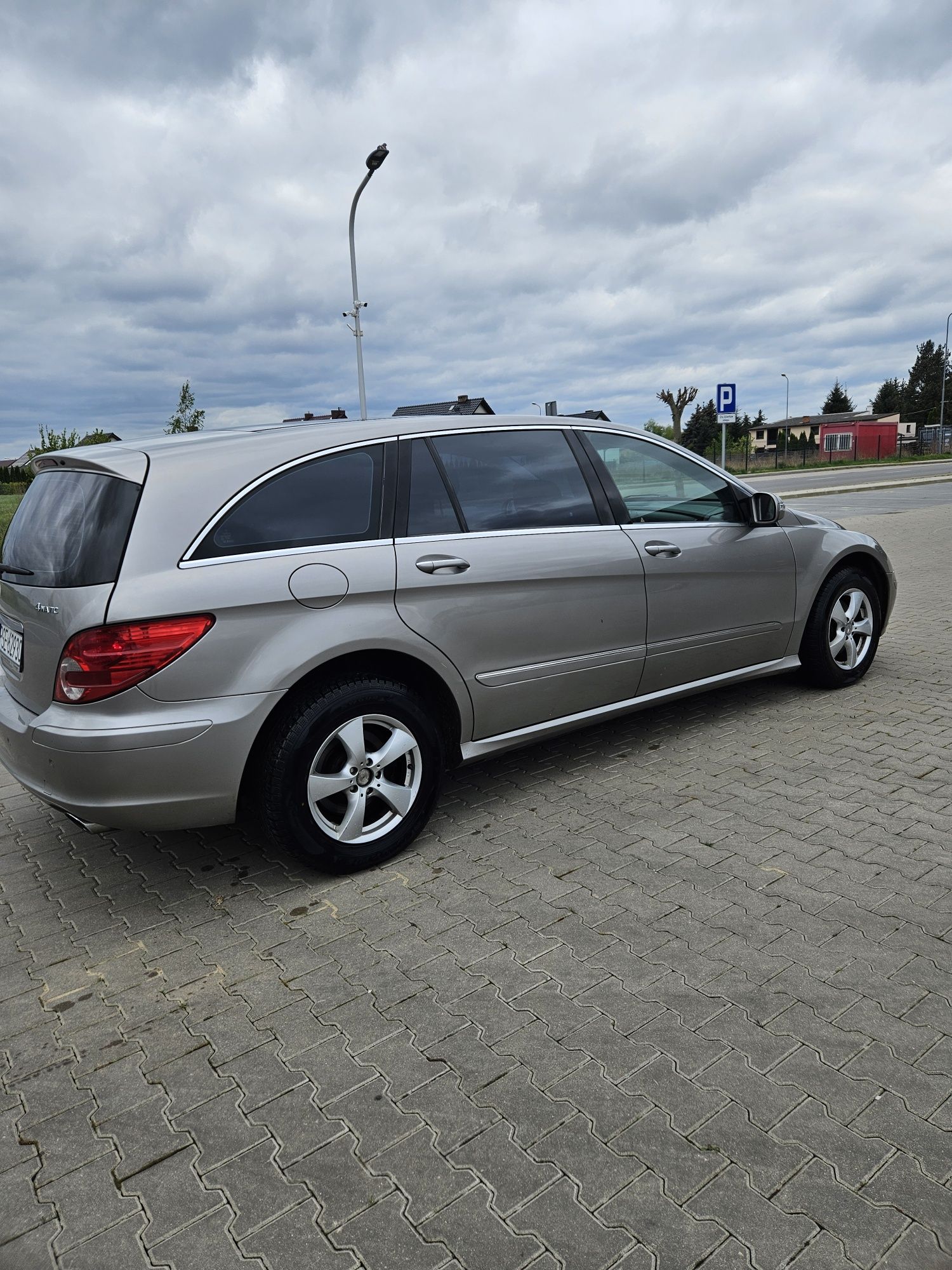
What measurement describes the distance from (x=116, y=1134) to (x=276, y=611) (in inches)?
64.4

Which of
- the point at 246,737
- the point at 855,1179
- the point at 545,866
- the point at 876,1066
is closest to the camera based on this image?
the point at 855,1179

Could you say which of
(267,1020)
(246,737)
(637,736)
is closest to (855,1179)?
(267,1020)

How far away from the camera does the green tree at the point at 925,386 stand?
105750mm

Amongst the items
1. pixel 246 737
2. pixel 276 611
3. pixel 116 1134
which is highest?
pixel 276 611

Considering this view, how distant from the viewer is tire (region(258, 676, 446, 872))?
3.27 metres

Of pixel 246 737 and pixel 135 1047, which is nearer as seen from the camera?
pixel 135 1047

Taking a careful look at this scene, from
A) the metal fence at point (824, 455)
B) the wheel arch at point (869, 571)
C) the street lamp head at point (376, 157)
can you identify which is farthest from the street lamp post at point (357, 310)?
the metal fence at point (824, 455)

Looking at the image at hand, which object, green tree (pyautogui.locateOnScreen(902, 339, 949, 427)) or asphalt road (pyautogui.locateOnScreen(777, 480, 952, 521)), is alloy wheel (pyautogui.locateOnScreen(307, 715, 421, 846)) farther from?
green tree (pyautogui.locateOnScreen(902, 339, 949, 427))

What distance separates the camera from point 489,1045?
8.20 ft

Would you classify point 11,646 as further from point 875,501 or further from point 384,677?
point 875,501

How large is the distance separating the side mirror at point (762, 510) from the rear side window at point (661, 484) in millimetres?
60

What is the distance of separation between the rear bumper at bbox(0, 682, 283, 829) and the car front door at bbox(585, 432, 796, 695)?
6.84ft

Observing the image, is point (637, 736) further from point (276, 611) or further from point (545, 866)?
point (276, 611)

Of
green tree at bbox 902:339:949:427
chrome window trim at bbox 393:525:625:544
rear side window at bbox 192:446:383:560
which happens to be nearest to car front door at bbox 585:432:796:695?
chrome window trim at bbox 393:525:625:544
